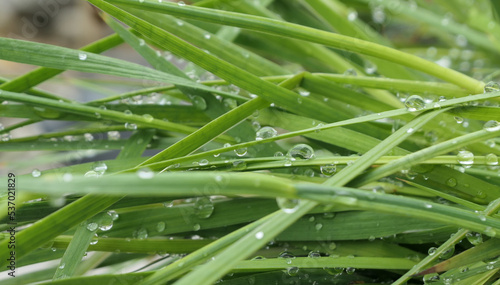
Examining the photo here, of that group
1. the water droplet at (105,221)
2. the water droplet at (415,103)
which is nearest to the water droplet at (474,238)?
the water droplet at (415,103)

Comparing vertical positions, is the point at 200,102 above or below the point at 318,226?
above

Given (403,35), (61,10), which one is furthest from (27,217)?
(61,10)

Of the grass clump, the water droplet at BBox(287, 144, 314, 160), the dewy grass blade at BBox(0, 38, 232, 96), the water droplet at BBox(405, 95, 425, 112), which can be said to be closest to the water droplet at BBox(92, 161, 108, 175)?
the grass clump

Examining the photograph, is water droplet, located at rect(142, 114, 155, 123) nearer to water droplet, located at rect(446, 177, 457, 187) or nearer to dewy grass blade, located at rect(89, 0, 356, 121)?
dewy grass blade, located at rect(89, 0, 356, 121)

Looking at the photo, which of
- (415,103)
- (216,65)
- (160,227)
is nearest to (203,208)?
(160,227)

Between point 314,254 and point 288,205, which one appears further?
point 314,254

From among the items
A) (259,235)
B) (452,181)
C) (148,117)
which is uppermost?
(148,117)

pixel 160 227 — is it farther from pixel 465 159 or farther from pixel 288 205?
pixel 465 159

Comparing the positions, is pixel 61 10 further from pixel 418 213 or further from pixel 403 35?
pixel 418 213
